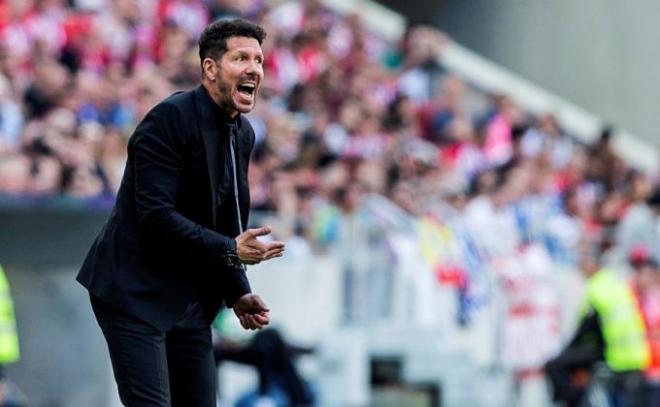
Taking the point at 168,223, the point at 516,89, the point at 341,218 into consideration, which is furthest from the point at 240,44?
the point at 516,89

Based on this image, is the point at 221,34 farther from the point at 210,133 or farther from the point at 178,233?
the point at 178,233

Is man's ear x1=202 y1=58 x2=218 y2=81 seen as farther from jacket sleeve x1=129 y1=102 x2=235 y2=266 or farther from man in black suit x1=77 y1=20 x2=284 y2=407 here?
jacket sleeve x1=129 y1=102 x2=235 y2=266

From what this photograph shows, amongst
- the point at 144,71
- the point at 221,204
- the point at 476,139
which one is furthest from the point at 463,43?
the point at 221,204

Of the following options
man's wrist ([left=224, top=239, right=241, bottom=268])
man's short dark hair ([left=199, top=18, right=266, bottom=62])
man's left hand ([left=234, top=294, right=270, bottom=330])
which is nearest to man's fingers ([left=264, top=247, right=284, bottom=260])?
man's wrist ([left=224, top=239, right=241, bottom=268])

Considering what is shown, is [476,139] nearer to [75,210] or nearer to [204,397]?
[75,210]

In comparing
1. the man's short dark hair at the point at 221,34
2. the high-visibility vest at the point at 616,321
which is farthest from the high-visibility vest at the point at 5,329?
the high-visibility vest at the point at 616,321

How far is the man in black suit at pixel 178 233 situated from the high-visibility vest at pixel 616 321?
8.08 meters

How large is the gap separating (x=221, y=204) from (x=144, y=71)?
9.08 meters

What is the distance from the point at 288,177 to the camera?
1445 cm

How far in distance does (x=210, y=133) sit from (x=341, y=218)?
786 cm

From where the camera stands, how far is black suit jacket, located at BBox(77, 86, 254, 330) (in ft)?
20.2

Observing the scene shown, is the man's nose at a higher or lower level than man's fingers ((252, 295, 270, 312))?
higher

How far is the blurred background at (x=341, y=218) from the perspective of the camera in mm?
13125

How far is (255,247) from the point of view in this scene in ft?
19.9
